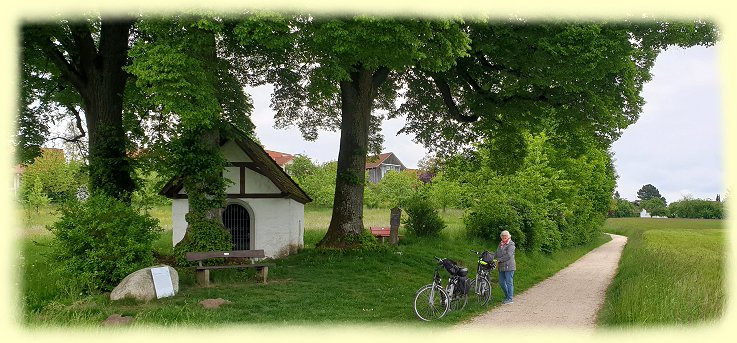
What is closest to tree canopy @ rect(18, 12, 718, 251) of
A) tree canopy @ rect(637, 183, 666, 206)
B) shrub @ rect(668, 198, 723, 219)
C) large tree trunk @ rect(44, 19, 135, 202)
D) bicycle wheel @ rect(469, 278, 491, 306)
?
large tree trunk @ rect(44, 19, 135, 202)

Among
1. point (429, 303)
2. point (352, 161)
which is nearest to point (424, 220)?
point (352, 161)

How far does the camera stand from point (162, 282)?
12750 millimetres

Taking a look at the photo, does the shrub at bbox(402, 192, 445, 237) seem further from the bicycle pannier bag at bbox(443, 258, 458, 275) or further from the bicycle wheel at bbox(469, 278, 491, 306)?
the bicycle pannier bag at bbox(443, 258, 458, 275)

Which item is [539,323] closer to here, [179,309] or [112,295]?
[179,309]

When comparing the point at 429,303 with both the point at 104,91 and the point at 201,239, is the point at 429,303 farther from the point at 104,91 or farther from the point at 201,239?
the point at 104,91

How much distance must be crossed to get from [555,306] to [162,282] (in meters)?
8.31

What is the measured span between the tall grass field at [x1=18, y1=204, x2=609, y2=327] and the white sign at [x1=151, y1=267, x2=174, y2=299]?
Result: 0.65ft

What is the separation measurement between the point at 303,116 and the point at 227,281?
39.9 feet

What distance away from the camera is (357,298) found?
44.0ft

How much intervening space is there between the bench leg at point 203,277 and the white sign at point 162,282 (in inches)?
64.0

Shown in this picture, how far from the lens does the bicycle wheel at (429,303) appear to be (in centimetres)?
1092

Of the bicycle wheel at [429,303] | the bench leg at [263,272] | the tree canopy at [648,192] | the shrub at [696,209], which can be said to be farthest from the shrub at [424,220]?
the tree canopy at [648,192]

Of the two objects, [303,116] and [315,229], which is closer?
[303,116]

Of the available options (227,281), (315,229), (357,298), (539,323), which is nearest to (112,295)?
(227,281)
